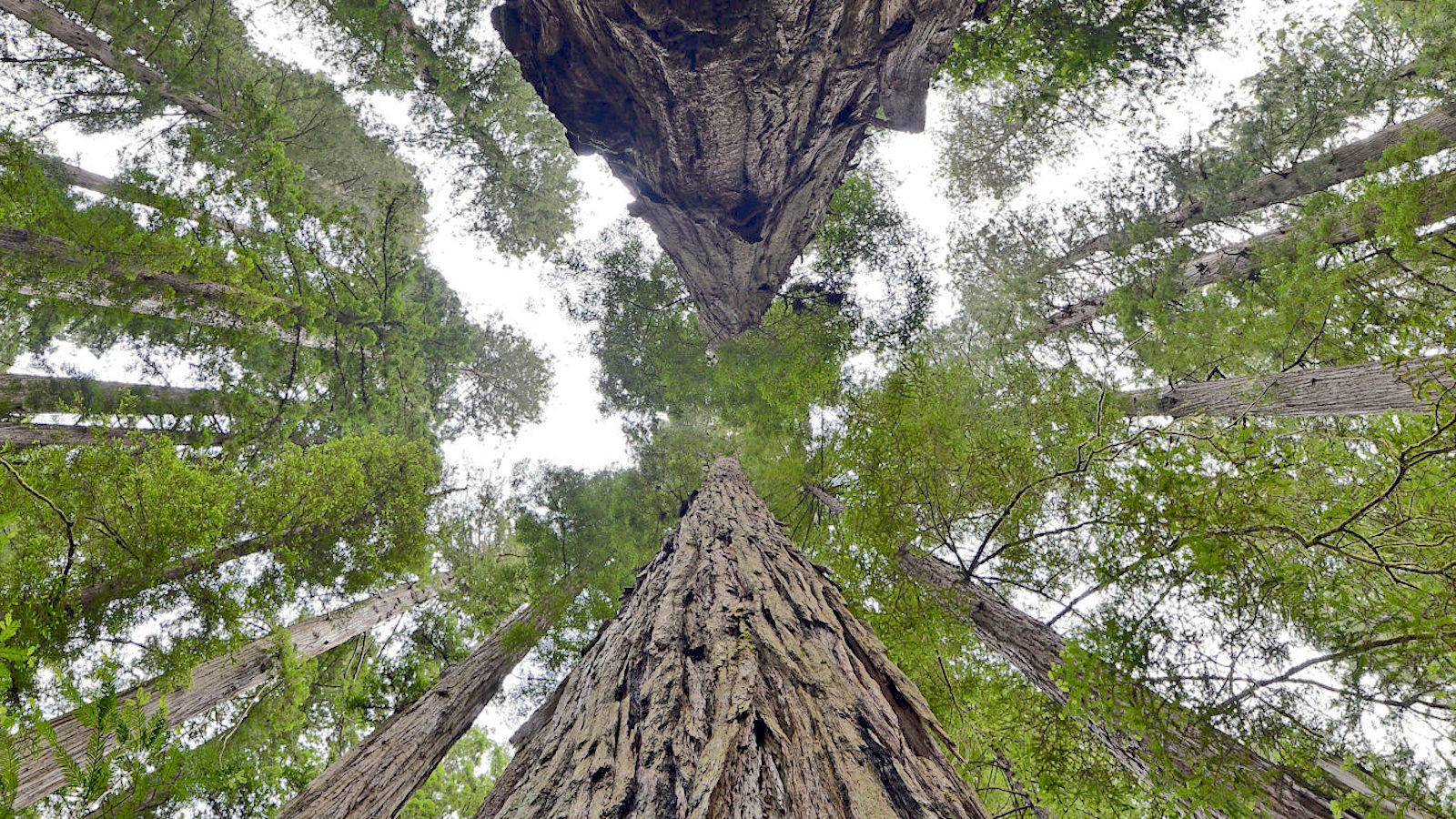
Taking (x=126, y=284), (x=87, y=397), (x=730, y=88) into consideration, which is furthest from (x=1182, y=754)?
(x=87, y=397)

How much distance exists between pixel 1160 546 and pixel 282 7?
16899 millimetres

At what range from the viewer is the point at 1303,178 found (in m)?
7.81

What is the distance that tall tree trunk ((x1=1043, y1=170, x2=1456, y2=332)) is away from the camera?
17.0 ft

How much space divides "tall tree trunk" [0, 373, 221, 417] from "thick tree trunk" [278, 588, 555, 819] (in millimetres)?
5839

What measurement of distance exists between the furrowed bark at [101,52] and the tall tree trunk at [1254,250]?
51.8 ft

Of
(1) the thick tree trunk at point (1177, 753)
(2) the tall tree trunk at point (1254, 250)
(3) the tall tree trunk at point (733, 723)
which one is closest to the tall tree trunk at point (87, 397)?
(3) the tall tree trunk at point (733, 723)

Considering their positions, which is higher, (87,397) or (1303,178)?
(1303,178)

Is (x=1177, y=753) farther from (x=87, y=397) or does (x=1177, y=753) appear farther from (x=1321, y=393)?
(x=87, y=397)

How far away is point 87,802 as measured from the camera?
1.33 m

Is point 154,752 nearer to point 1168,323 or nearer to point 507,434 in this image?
point 1168,323

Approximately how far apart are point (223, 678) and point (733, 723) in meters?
7.56

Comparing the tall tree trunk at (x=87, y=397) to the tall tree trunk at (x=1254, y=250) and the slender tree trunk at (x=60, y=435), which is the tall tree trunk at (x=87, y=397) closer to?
the slender tree trunk at (x=60, y=435)

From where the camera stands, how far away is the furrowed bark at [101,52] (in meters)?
8.04

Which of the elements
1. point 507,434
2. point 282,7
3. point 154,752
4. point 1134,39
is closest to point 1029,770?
point 154,752
